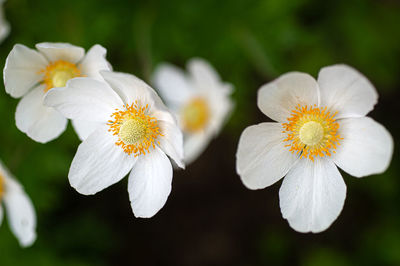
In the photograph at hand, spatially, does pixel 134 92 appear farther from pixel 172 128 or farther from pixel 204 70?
pixel 204 70

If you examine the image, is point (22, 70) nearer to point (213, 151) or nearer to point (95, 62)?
point (95, 62)

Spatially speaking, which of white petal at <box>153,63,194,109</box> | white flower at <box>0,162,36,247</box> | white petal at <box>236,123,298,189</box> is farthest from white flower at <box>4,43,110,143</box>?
white petal at <box>153,63,194,109</box>

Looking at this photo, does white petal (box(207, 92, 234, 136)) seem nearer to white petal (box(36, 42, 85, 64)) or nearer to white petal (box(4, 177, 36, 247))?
white petal (box(36, 42, 85, 64))

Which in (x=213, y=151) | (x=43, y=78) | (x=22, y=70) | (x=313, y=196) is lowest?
(x=213, y=151)

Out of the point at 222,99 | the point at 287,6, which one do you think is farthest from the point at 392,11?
the point at 222,99

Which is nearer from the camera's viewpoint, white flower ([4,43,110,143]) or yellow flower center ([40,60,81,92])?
white flower ([4,43,110,143])

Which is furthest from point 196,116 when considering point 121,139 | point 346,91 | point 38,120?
point 346,91

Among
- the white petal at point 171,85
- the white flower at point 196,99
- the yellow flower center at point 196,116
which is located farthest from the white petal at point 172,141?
the white petal at point 171,85
